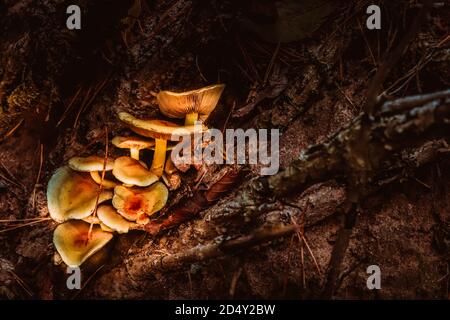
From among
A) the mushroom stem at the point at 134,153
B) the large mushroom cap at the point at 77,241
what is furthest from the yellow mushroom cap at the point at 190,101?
the large mushroom cap at the point at 77,241

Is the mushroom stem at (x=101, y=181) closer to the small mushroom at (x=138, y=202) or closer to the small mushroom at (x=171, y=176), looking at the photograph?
the small mushroom at (x=138, y=202)

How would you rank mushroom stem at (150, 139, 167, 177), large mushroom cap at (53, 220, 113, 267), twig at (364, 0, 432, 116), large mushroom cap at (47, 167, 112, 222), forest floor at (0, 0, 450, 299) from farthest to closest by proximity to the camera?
mushroom stem at (150, 139, 167, 177) → large mushroom cap at (47, 167, 112, 222) → large mushroom cap at (53, 220, 113, 267) → forest floor at (0, 0, 450, 299) → twig at (364, 0, 432, 116)

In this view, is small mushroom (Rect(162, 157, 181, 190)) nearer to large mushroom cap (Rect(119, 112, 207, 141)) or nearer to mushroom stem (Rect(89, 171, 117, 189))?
large mushroom cap (Rect(119, 112, 207, 141))

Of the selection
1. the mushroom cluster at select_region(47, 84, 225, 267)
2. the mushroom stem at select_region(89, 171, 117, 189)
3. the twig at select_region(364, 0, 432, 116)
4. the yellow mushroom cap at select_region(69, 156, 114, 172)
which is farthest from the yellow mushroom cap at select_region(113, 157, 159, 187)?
the twig at select_region(364, 0, 432, 116)

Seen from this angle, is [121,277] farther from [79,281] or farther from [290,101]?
[290,101]

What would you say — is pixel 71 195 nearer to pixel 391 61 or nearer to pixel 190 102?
pixel 190 102
